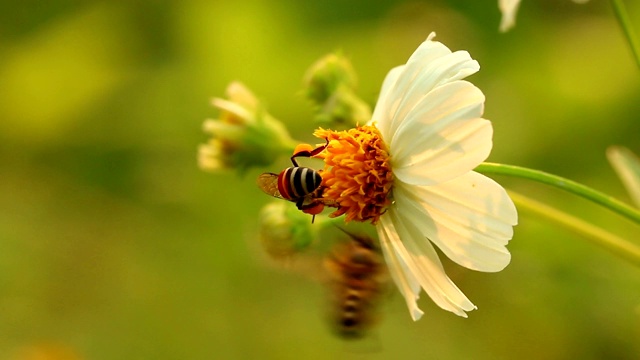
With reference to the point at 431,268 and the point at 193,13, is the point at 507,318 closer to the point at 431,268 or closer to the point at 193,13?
the point at 431,268

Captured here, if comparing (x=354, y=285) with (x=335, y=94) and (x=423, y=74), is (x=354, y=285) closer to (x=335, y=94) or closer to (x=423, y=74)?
(x=335, y=94)

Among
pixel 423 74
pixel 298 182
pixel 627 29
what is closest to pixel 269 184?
pixel 298 182

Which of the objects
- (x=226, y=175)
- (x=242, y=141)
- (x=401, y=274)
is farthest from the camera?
(x=226, y=175)

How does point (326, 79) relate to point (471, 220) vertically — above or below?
above

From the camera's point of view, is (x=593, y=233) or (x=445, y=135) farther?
(x=593, y=233)

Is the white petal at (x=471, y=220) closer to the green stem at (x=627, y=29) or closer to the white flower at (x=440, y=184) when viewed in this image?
the white flower at (x=440, y=184)

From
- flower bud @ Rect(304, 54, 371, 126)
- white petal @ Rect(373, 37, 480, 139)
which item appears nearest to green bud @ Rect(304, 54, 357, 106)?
flower bud @ Rect(304, 54, 371, 126)
